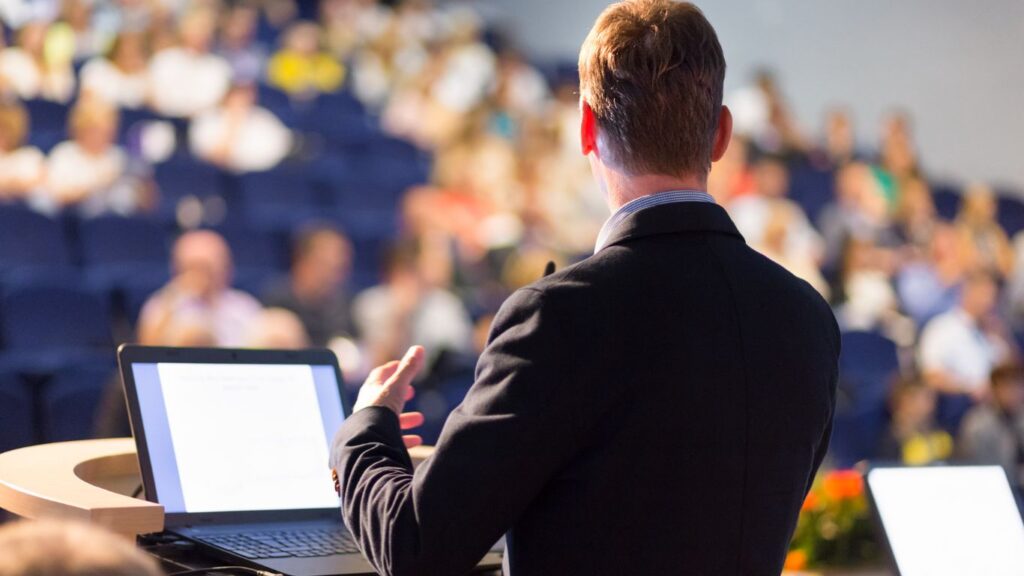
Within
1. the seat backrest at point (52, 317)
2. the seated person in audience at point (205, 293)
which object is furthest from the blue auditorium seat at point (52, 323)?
the seated person in audience at point (205, 293)

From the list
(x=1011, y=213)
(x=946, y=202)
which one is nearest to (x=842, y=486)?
(x=1011, y=213)

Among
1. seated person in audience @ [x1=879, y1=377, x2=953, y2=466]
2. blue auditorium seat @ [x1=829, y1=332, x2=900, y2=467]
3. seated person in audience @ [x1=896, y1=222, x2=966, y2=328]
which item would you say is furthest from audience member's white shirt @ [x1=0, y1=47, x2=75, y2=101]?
seated person in audience @ [x1=896, y1=222, x2=966, y2=328]

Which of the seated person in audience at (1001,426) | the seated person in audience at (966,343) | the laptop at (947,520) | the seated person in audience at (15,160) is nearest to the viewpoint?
the laptop at (947,520)

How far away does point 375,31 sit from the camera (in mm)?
8852

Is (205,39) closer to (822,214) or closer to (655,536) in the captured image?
(822,214)

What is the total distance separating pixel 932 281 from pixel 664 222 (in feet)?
21.3

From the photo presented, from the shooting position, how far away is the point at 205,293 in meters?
4.50

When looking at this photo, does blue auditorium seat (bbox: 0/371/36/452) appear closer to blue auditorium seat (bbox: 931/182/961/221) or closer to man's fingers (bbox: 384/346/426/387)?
man's fingers (bbox: 384/346/426/387)

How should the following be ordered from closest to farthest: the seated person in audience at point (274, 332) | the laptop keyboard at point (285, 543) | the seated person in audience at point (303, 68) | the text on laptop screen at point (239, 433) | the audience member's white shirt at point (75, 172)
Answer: the laptop keyboard at point (285, 543) < the text on laptop screen at point (239, 433) < the seated person in audience at point (274, 332) < the audience member's white shirt at point (75, 172) < the seated person in audience at point (303, 68)

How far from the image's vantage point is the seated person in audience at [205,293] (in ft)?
14.5

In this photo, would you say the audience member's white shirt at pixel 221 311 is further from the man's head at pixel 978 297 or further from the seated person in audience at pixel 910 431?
the man's head at pixel 978 297

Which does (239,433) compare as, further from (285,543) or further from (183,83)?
(183,83)

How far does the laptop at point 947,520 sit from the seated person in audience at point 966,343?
469 centimetres

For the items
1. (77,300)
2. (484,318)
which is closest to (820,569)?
(77,300)
